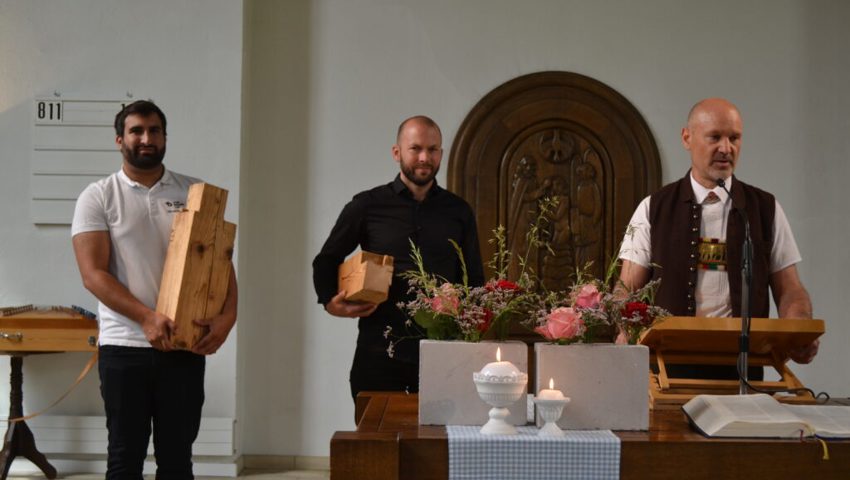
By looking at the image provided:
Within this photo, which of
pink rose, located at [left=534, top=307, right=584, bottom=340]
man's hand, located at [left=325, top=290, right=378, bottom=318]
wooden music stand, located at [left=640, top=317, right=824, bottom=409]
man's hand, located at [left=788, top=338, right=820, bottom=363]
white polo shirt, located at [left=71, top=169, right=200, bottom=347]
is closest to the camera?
pink rose, located at [left=534, top=307, right=584, bottom=340]

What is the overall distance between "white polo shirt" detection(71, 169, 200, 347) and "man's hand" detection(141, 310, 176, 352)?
0.50 ft

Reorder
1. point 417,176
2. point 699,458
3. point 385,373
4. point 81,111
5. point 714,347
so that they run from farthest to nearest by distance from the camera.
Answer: point 81,111, point 417,176, point 385,373, point 714,347, point 699,458

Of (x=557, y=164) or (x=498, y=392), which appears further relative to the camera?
(x=557, y=164)

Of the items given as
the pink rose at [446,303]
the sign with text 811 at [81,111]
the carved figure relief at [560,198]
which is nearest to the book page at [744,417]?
the pink rose at [446,303]

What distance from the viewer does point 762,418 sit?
198 centimetres

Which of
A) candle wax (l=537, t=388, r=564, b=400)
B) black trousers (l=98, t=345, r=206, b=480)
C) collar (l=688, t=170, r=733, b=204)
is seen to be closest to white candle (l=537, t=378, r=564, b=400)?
candle wax (l=537, t=388, r=564, b=400)

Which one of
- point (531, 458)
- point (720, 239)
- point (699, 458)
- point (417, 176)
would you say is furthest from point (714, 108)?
point (531, 458)

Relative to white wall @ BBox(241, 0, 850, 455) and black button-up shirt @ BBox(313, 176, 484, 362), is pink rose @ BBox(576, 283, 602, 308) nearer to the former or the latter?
black button-up shirt @ BBox(313, 176, 484, 362)

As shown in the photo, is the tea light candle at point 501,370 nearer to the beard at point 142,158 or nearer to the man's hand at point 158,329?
the man's hand at point 158,329

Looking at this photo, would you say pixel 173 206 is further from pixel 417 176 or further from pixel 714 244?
pixel 714 244

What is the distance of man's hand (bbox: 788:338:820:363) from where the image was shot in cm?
262

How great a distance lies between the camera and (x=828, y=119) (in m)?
5.43

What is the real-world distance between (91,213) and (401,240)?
1.10 metres

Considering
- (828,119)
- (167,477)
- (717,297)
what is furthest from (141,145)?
(828,119)
